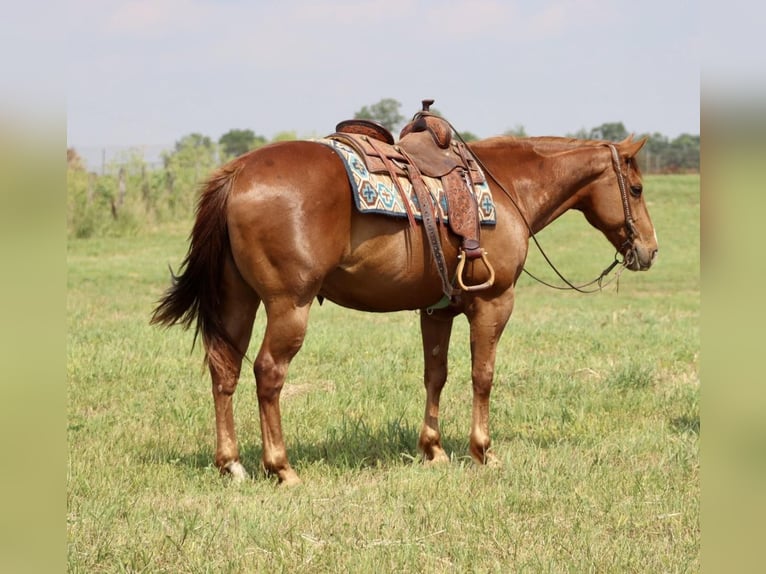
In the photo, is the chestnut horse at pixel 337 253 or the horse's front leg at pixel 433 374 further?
the horse's front leg at pixel 433 374

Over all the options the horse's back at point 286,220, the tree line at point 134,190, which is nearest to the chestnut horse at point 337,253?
the horse's back at point 286,220

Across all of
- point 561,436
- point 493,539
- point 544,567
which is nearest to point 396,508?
point 493,539

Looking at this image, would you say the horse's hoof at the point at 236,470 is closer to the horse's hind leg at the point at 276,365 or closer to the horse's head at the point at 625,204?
the horse's hind leg at the point at 276,365

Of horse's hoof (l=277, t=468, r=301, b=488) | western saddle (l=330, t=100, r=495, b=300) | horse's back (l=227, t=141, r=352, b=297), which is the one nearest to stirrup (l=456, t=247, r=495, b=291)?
western saddle (l=330, t=100, r=495, b=300)

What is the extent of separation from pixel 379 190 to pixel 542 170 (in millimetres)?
1615

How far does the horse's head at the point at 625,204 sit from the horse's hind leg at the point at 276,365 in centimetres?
253

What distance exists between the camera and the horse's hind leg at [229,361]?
5477 millimetres

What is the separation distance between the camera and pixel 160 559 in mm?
3990
